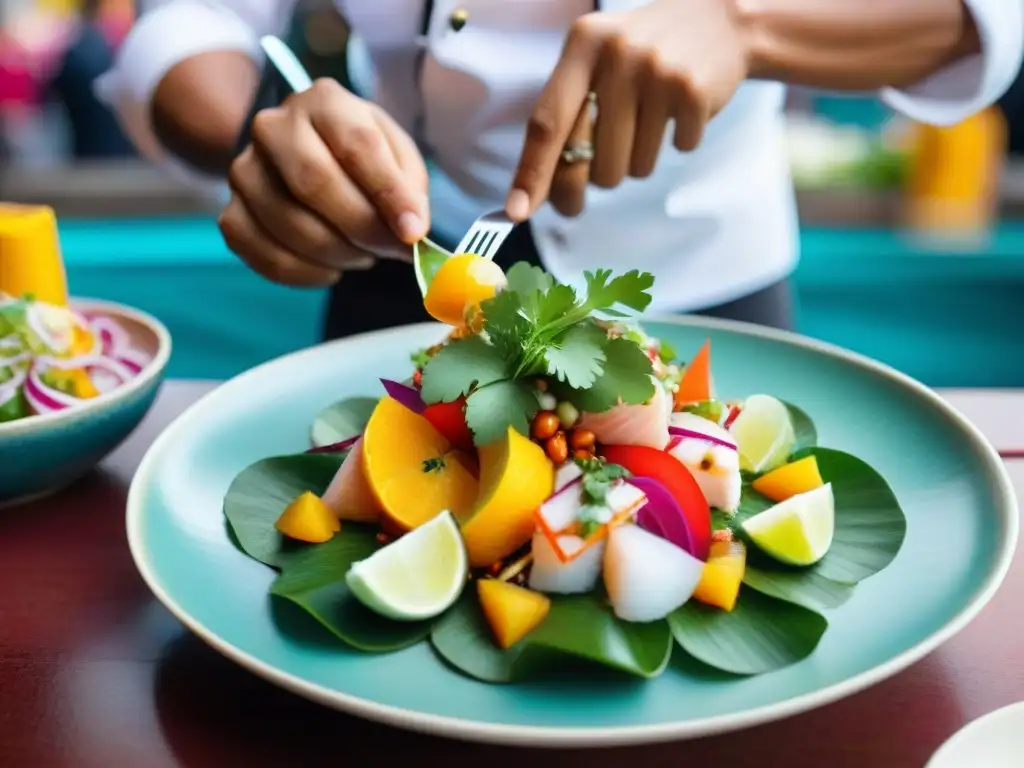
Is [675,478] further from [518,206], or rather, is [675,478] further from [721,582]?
[518,206]

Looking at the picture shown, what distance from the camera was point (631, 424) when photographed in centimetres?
98

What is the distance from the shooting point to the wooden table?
0.75 metres

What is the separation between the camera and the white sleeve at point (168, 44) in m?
1.64

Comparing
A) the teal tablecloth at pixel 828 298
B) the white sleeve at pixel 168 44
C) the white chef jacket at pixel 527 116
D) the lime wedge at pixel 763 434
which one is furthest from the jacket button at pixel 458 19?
the teal tablecloth at pixel 828 298

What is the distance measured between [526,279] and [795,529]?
1.24 ft

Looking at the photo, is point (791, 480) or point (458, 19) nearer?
point (791, 480)

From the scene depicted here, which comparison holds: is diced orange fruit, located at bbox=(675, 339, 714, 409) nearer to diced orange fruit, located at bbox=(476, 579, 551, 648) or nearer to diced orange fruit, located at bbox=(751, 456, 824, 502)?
diced orange fruit, located at bbox=(751, 456, 824, 502)

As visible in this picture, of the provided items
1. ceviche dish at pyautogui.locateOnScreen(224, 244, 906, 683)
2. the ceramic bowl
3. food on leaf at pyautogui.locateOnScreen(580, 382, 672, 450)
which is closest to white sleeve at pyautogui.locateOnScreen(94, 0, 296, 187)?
the ceramic bowl

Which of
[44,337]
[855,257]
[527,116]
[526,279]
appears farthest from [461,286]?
[855,257]

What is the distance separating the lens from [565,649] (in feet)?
2.45

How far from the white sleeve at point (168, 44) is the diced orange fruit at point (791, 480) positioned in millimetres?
1183

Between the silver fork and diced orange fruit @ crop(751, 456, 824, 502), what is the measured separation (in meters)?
0.41

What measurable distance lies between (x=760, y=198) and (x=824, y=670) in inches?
43.4

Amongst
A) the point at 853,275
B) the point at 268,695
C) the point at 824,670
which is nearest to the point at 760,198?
the point at 824,670
